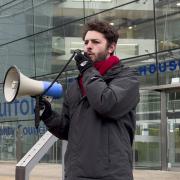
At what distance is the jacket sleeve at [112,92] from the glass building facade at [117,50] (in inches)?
350

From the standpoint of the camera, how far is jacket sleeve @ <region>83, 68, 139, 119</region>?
8.19 ft

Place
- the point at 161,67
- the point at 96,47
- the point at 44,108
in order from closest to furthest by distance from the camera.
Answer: the point at 96,47 → the point at 44,108 → the point at 161,67

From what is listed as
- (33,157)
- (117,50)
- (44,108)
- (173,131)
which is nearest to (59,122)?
(44,108)

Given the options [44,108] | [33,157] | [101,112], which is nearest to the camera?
[101,112]

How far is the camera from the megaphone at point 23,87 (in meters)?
2.75

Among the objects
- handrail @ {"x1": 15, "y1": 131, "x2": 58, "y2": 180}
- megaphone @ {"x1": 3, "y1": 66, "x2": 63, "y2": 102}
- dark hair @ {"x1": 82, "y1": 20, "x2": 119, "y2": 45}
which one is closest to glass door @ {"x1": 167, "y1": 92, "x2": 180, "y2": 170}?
handrail @ {"x1": 15, "y1": 131, "x2": 58, "y2": 180}

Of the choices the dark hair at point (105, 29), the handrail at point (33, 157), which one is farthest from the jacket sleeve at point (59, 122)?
the handrail at point (33, 157)

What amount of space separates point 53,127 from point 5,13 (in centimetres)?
1996

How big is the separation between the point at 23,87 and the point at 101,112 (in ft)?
1.64

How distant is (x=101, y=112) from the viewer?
2520mm

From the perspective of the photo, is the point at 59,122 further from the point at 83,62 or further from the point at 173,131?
the point at 173,131

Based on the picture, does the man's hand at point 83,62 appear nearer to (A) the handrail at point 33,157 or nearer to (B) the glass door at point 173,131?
(A) the handrail at point 33,157

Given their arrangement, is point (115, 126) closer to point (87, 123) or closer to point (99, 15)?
point (87, 123)

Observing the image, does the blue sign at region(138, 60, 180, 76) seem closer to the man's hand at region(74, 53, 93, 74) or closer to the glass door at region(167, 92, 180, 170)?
the glass door at region(167, 92, 180, 170)
